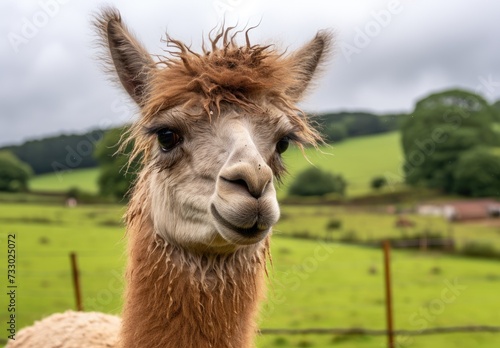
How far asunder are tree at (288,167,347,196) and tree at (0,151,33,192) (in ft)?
47.8

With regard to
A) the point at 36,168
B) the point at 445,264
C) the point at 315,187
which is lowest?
the point at 445,264

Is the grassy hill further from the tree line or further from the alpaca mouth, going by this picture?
the alpaca mouth

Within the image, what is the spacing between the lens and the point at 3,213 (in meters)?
25.1

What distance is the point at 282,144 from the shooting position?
2949mm

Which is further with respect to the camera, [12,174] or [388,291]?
[12,174]

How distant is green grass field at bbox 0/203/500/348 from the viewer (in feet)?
39.6

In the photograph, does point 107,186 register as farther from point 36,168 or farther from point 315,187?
point 315,187

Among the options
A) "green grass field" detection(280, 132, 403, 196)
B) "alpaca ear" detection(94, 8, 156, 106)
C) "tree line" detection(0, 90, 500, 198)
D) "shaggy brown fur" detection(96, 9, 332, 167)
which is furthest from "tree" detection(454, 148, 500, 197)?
"alpaca ear" detection(94, 8, 156, 106)

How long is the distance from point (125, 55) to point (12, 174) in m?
25.7

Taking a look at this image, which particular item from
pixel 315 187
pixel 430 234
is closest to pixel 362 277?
pixel 430 234

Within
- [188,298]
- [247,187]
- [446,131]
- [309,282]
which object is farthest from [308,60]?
[446,131]

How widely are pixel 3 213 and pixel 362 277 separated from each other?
1653 centimetres

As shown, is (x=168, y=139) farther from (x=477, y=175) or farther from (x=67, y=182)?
(x=67, y=182)

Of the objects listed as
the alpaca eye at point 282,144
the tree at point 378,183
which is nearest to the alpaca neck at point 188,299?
the alpaca eye at point 282,144
